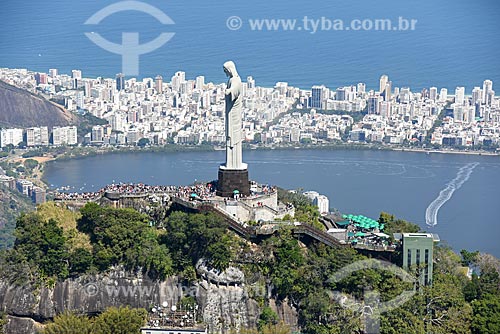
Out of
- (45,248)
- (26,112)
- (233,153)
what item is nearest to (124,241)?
(45,248)

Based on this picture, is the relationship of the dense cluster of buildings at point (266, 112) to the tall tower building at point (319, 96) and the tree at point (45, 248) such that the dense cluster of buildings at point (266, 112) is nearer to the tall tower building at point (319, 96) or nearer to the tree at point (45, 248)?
the tall tower building at point (319, 96)

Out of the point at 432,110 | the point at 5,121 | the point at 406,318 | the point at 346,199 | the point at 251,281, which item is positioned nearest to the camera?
the point at 406,318

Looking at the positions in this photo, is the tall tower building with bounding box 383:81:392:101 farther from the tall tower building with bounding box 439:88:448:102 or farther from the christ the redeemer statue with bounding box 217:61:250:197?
the christ the redeemer statue with bounding box 217:61:250:197

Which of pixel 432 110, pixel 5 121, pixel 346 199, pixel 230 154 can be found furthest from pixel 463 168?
pixel 230 154

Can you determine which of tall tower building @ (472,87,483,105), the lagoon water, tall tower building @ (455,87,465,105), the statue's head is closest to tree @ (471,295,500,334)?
the statue's head

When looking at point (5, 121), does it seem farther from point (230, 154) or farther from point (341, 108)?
point (230, 154)
